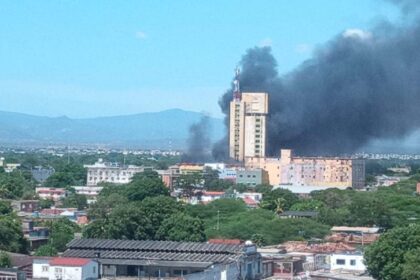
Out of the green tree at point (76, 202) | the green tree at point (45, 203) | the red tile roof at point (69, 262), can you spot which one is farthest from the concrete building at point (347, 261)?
the green tree at point (76, 202)

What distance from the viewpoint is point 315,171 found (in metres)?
52.4

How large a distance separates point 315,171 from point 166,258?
3251cm

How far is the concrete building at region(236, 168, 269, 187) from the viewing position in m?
50.4

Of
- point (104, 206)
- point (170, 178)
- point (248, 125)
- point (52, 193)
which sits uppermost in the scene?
point (248, 125)

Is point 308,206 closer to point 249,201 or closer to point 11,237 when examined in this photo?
point 249,201

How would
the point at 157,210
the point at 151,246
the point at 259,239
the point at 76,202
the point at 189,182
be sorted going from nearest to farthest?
the point at 151,246 < the point at 157,210 < the point at 259,239 < the point at 76,202 < the point at 189,182

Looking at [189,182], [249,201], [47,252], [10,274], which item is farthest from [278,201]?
[10,274]

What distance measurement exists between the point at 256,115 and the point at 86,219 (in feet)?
81.6

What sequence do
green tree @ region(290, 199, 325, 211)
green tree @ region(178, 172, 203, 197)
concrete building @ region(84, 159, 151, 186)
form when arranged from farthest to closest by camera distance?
concrete building @ region(84, 159, 151, 186) → green tree @ region(178, 172, 203, 197) → green tree @ region(290, 199, 325, 211)

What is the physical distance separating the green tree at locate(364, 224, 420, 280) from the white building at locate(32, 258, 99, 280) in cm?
483

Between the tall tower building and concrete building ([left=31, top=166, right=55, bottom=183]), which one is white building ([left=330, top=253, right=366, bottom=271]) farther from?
concrete building ([left=31, top=166, right=55, bottom=183])

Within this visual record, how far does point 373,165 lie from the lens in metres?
72.0

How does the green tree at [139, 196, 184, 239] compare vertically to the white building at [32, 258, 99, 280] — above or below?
above

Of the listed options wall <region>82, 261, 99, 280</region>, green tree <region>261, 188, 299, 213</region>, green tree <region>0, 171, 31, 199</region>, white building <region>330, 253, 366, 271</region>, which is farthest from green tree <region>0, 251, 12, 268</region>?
green tree <region>0, 171, 31, 199</region>
